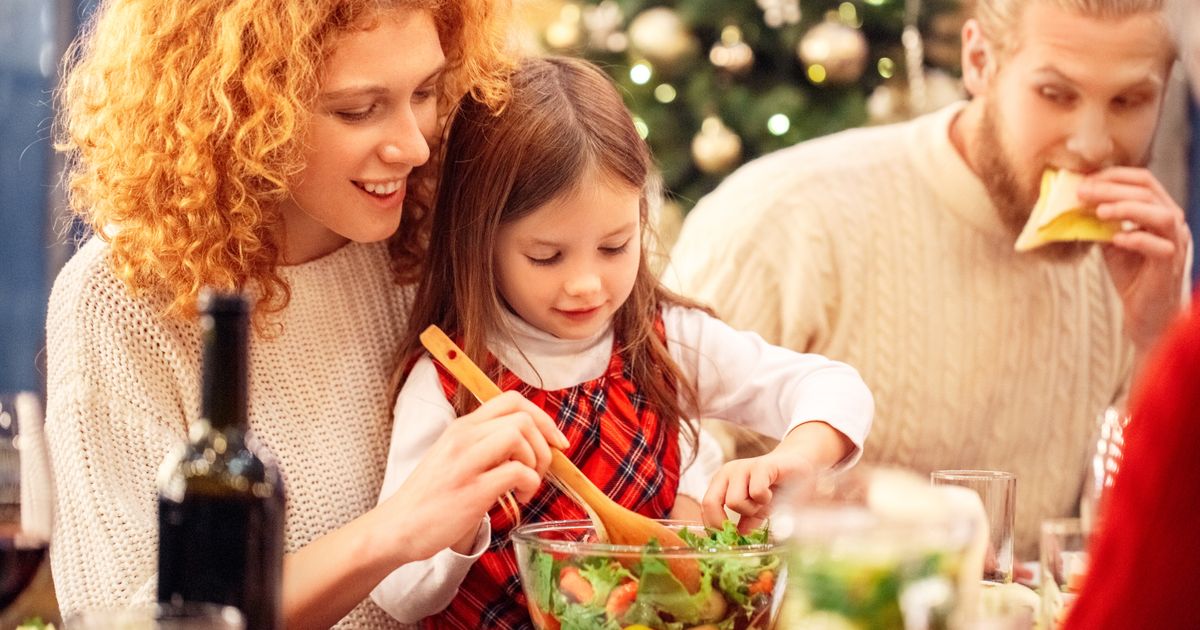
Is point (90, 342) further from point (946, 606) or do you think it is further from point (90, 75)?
point (946, 606)

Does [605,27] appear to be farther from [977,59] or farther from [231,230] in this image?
[231,230]

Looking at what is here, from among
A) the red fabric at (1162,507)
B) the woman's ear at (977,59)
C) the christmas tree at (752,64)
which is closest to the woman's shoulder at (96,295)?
the red fabric at (1162,507)

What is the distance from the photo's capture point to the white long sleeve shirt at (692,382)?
1474mm

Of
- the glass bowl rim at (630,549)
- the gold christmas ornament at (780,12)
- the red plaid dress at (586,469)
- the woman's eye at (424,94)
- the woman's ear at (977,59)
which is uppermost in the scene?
the gold christmas ornament at (780,12)

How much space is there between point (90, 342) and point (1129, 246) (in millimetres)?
1705

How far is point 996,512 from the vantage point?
1.39 meters

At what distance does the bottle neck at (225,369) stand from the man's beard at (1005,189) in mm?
1842

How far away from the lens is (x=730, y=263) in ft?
8.36

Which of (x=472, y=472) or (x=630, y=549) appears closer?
(x=630, y=549)

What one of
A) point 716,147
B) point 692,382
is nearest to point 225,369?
point 692,382

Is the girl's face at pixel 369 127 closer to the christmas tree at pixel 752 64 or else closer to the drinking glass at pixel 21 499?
the drinking glass at pixel 21 499

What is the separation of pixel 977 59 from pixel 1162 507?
6.34ft

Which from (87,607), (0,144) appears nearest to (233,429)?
(87,607)

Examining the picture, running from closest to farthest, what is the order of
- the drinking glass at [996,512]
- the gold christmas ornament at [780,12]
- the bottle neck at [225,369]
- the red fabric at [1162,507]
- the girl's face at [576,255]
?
the red fabric at [1162,507]
the bottle neck at [225,369]
the drinking glass at [996,512]
the girl's face at [576,255]
the gold christmas ornament at [780,12]
